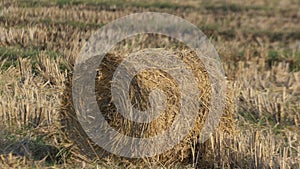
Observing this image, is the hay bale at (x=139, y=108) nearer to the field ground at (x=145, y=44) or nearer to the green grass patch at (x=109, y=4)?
the field ground at (x=145, y=44)

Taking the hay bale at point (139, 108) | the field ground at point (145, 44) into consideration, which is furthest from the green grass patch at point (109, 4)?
the hay bale at point (139, 108)

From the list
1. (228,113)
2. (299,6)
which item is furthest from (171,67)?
(299,6)

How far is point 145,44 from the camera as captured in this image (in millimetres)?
12508

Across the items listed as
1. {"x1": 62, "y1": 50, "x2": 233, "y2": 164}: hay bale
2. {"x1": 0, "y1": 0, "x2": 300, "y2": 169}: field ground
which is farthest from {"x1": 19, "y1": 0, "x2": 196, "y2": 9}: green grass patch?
{"x1": 62, "y1": 50, "x2": 233, "y2": 164}: hay bale

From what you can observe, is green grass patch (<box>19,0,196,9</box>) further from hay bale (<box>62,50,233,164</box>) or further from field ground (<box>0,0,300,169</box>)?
hay bale (<box>62,50,233,164</box>)

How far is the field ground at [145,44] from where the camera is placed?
5.98 m

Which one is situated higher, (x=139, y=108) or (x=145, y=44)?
(x=139, y=108)

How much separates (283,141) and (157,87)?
212cm

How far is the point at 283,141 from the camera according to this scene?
7230 mm

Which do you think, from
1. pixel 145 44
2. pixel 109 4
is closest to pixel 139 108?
pixel 145 44

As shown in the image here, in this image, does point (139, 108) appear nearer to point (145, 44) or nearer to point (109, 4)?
point (145, 44)

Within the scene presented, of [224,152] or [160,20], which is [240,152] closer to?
[224,152]

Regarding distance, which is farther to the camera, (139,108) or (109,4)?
(109,4)

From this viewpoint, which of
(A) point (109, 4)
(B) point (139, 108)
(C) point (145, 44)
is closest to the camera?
(B) point (139, 108)
